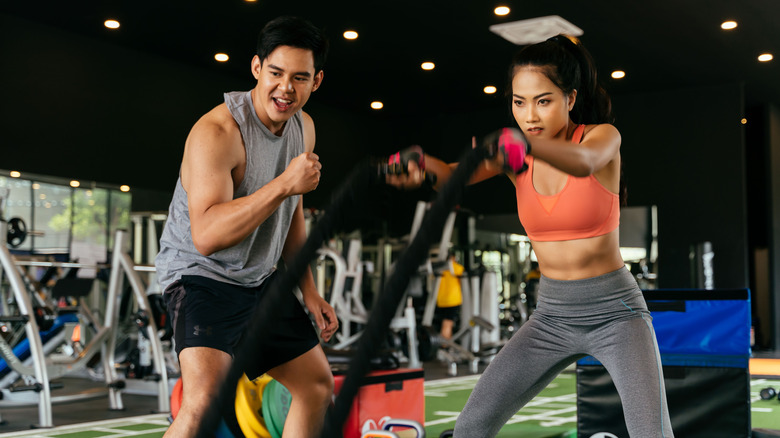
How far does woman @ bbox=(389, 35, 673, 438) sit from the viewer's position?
186 centimetres

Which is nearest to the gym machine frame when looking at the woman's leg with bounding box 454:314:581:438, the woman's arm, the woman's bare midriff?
the woman's leg with bounding box 454:314:581:438

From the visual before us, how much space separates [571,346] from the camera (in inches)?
77.5

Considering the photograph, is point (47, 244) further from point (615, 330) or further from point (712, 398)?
point (615, 330)

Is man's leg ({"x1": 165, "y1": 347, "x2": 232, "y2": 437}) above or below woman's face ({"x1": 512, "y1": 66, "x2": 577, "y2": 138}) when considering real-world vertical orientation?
below

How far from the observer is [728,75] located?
9.75m

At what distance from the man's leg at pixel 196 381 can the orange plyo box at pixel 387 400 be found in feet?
5.22

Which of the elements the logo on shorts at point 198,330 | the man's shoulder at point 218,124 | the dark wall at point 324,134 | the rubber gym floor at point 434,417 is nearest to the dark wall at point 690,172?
the dark wall at point 324,134

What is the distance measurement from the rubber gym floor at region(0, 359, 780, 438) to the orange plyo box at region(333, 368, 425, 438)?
1.11 ft

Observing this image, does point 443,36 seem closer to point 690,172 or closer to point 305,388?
point 690,172

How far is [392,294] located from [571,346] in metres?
1.07

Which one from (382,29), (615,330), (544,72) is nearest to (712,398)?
(615,330)

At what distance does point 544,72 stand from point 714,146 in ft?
29.5

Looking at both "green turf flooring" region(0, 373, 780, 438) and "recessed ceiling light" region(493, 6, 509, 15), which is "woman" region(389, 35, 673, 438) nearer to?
"green turf flooring" region(0, 373, 780, 438)

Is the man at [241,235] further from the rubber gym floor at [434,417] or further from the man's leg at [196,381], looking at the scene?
the rubber gym floor at [434,417]
